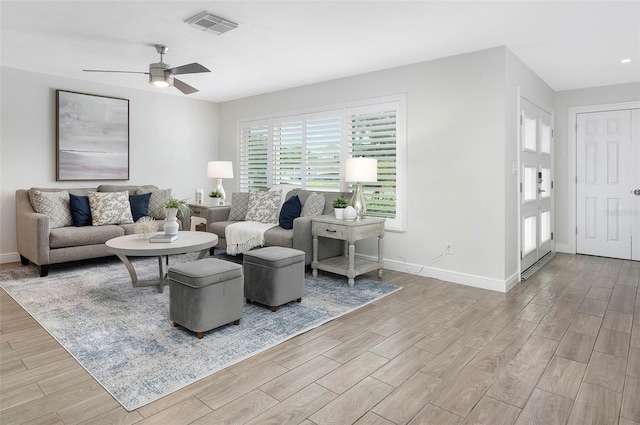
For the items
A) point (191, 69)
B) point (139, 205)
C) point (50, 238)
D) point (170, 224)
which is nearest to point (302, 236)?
point (170, 224)

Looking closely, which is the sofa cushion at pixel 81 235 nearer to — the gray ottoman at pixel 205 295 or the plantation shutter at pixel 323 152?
the gray ottoman at pixel 205 295

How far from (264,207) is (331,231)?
1281 millimetres

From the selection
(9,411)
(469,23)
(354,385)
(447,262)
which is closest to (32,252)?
(9,411)

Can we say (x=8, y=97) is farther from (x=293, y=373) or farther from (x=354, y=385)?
(x=354, y=385)

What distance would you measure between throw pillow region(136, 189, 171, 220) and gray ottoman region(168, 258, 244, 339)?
9.63ft

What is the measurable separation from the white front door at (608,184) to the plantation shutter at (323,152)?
358 cm

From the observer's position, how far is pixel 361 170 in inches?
174

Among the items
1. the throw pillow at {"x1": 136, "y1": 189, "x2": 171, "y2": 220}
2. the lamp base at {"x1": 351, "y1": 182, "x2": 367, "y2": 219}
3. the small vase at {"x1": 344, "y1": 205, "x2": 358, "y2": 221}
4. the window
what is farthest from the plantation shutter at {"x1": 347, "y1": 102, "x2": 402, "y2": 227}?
the throw pillow at {"x1": 136, "y1": 189, "x2": 171, "y2": 220}

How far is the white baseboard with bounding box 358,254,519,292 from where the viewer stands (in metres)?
3.96

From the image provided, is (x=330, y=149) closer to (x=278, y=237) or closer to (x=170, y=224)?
(x=278, y=237)

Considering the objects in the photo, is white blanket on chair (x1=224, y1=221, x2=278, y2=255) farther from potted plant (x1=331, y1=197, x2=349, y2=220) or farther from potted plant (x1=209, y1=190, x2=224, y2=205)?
potted plant (x1=209, y1=190, x2=224, y2=205)

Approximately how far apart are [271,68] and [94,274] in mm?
3175

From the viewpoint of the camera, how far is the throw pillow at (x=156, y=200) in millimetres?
5574

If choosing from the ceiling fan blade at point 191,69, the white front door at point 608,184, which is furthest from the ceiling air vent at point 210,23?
the white front door at point 608,184
